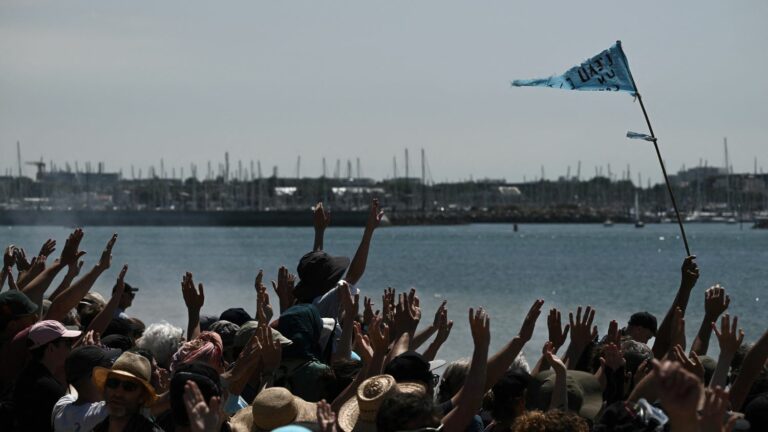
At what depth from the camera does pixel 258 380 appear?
8.15 m

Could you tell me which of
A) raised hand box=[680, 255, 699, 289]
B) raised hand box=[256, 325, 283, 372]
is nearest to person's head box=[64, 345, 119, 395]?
raised hand box=[256, 325, 283, 372]

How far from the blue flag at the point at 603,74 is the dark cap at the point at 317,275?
4.44 metres

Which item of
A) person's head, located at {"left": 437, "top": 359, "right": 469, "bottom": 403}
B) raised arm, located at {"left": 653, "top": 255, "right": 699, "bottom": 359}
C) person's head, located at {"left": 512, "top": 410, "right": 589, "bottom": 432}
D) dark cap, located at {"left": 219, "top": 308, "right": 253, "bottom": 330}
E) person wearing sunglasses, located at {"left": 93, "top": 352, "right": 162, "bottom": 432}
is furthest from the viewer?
dark cap, located at {"left": 219, "top": 308, "right": 253, "bottom": 330}

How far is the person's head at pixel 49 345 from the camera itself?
7281mm

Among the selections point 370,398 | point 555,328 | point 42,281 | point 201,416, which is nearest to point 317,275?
point 555,328

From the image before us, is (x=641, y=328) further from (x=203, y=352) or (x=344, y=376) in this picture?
(x=203, y=352)

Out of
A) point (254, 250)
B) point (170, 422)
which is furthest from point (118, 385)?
point (254, 250)

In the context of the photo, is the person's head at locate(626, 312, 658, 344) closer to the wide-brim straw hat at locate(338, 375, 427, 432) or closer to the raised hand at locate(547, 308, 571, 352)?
the raised hand at locate(547, 308, 571, 352)

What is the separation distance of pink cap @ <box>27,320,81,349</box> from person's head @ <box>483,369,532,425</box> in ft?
7.53

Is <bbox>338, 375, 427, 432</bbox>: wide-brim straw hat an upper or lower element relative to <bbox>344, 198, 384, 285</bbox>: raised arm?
lower

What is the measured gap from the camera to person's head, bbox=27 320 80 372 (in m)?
7.28

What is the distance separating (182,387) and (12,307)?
7.31 ft

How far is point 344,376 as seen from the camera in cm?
748

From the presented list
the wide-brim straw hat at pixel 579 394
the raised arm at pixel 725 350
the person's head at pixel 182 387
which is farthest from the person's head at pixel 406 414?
the raised arm at pixel 725 350
